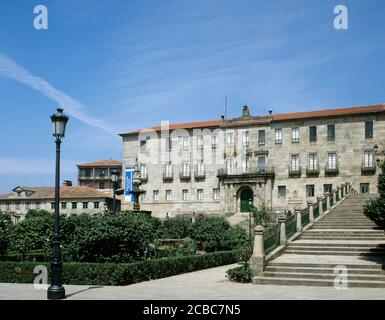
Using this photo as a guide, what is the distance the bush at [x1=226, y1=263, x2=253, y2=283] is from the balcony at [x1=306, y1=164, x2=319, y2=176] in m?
39.3

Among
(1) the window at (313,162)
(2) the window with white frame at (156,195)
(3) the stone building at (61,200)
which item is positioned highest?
(1) the window at (313,162)

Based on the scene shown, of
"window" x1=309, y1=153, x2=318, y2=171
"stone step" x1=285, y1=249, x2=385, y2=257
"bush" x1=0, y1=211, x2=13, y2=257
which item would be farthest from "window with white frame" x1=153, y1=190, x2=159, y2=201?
"stone step" x1=285, y1=249, x2=385, y2=257

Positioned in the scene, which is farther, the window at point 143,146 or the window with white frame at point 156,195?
the window at point 143,146

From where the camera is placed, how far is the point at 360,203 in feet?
102

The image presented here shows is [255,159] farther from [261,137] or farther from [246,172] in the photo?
[261,137]

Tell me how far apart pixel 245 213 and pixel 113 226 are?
39.7 m

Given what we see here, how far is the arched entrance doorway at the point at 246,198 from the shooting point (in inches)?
2274

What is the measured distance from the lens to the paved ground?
1301 cm

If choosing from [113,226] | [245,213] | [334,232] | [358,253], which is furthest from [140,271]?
[245,213]

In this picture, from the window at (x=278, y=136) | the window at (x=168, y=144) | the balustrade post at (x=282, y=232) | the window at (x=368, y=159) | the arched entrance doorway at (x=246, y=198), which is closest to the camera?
the balustrade post at (x=282, y=232)

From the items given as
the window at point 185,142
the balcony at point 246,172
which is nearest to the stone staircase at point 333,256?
the balcony at point 246,172

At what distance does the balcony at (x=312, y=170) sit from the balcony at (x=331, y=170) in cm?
99

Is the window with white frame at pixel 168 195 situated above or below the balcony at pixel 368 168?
below

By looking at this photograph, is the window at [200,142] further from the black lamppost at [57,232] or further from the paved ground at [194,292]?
the black lamppost at [57,232]
